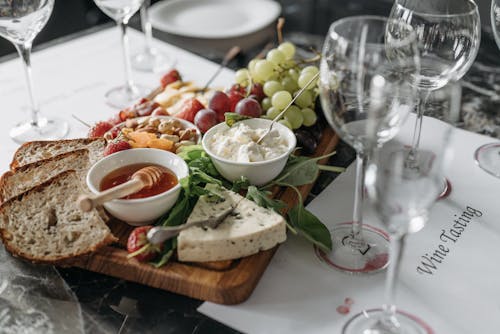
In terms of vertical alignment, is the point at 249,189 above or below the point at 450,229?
above

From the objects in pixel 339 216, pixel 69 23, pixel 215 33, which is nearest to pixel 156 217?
pixel 339 216

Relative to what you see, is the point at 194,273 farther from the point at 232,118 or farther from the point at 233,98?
the point at 233,98

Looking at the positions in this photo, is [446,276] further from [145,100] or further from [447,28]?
[145,100]

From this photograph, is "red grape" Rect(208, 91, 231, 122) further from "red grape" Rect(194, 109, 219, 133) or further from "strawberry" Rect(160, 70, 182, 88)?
"strawberry" Rect(160, 70, 182, 88)

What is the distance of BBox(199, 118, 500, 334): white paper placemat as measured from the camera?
1003 millimetres

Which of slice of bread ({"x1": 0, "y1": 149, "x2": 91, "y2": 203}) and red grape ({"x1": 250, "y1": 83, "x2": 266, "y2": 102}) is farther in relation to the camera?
red grape ({"x1": 250, "y1": 83, "x2": 266, "y2": 102})

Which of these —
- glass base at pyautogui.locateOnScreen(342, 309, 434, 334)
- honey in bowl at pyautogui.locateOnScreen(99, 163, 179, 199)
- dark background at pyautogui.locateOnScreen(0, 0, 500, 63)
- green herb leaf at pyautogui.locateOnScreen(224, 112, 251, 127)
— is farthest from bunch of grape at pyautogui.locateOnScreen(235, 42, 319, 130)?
dark background at pyautogui.locateOnScreen(0, 0, 500, 63)

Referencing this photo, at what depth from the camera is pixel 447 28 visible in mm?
1219

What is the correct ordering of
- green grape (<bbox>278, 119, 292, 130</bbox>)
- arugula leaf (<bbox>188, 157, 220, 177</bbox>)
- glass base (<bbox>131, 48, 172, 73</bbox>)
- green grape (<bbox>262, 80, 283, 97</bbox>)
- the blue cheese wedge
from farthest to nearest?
glass base (<bbox>131, 48, 172, 73</bbox>), green grape (<bbox>262, 80, 283, 97</bbox>), green grape (<bbox>278, 119, 292, 130</bbox>), arugula leaf (<bbox>188, 157, 220, 177</bbox>), the blue cheese wedge

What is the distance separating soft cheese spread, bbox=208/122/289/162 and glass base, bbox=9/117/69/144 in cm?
52

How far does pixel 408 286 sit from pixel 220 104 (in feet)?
2.12

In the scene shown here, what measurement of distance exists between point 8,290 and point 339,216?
66 cm

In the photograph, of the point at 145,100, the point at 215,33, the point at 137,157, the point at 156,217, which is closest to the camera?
the point at 156,217

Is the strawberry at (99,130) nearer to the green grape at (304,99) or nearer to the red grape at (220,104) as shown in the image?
the red grape at (220,104)
